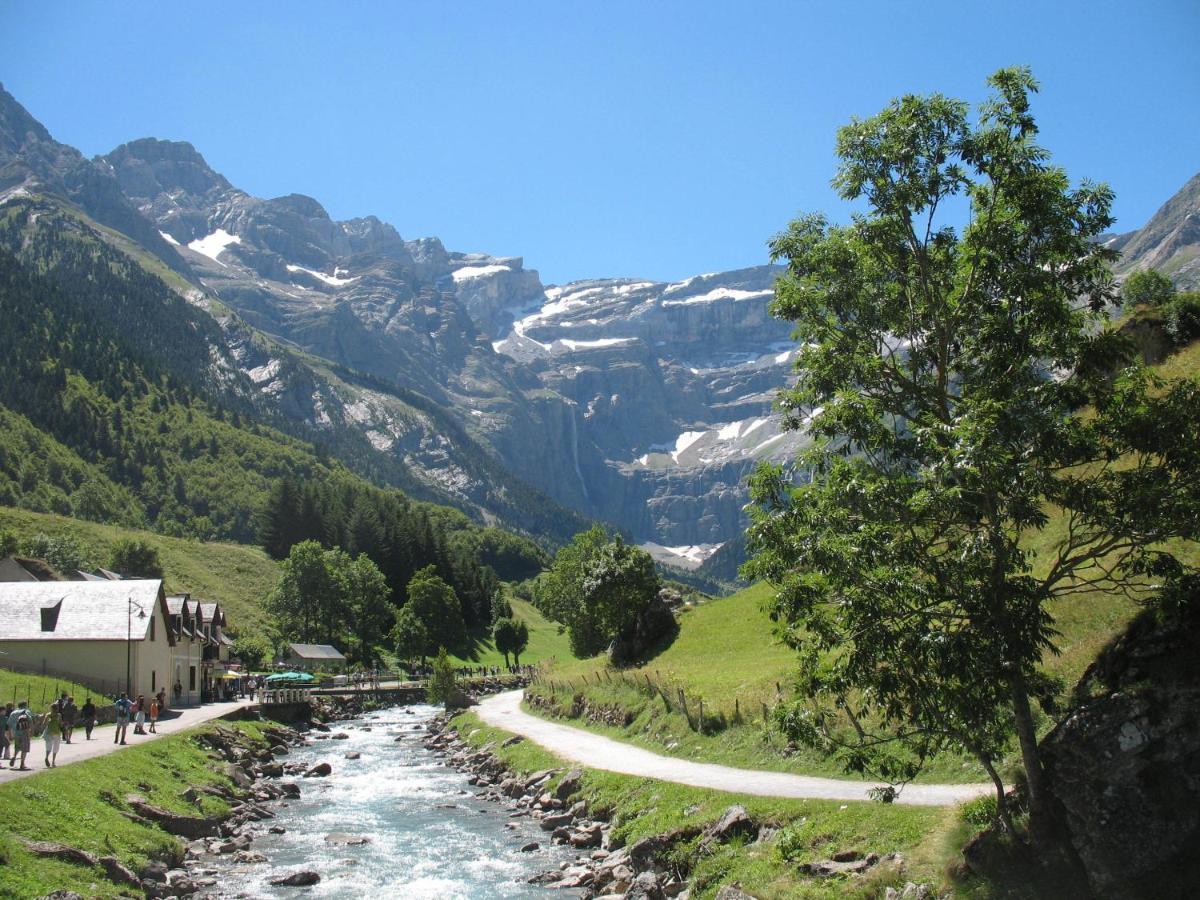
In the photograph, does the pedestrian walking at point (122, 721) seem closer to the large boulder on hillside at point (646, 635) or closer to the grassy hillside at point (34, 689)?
the grassy hillside at point (34, 689)

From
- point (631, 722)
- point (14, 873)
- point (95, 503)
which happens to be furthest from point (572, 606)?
point (95, 503)

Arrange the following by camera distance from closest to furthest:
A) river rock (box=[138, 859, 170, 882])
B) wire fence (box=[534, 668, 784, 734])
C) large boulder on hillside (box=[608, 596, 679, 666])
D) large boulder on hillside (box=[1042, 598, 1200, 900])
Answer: large boulder on hillside (box=[1042, 598, 1200, 900]) < river rock (box=[138, 859, 170, 882]) < wire fence (box=[534, 668, 784, 734]) < large boulder on hillside (box=[608, 596, 679, 666])

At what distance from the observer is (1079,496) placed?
46.7 ft

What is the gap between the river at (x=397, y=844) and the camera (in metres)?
25.0

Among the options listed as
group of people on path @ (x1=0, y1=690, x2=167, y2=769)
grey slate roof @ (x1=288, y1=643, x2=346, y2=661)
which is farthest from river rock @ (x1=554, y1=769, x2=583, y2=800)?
grey slate roof @ (x1=288, y1=643, x2=346, y2=661)

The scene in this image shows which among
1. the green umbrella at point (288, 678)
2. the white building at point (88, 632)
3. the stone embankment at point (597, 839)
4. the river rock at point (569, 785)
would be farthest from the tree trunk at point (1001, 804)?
the green umbrella at point (288, 678)

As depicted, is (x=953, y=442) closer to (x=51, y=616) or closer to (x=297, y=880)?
(x=297, y=880)

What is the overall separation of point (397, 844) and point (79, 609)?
42784 millimetres

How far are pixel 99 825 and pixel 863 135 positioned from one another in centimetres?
2717

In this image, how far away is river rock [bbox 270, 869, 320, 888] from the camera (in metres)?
25.1

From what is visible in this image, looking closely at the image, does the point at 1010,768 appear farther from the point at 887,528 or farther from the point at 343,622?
the point at 343,622

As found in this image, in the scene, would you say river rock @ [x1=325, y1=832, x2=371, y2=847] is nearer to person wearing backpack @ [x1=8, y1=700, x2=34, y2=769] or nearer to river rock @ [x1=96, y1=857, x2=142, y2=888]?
river rock @ [x1=96, y1=857, x2=142, y2=888]

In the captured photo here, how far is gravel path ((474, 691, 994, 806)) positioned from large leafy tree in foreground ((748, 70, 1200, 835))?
5326 millimetres

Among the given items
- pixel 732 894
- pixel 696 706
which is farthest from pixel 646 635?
pixel 732 894
